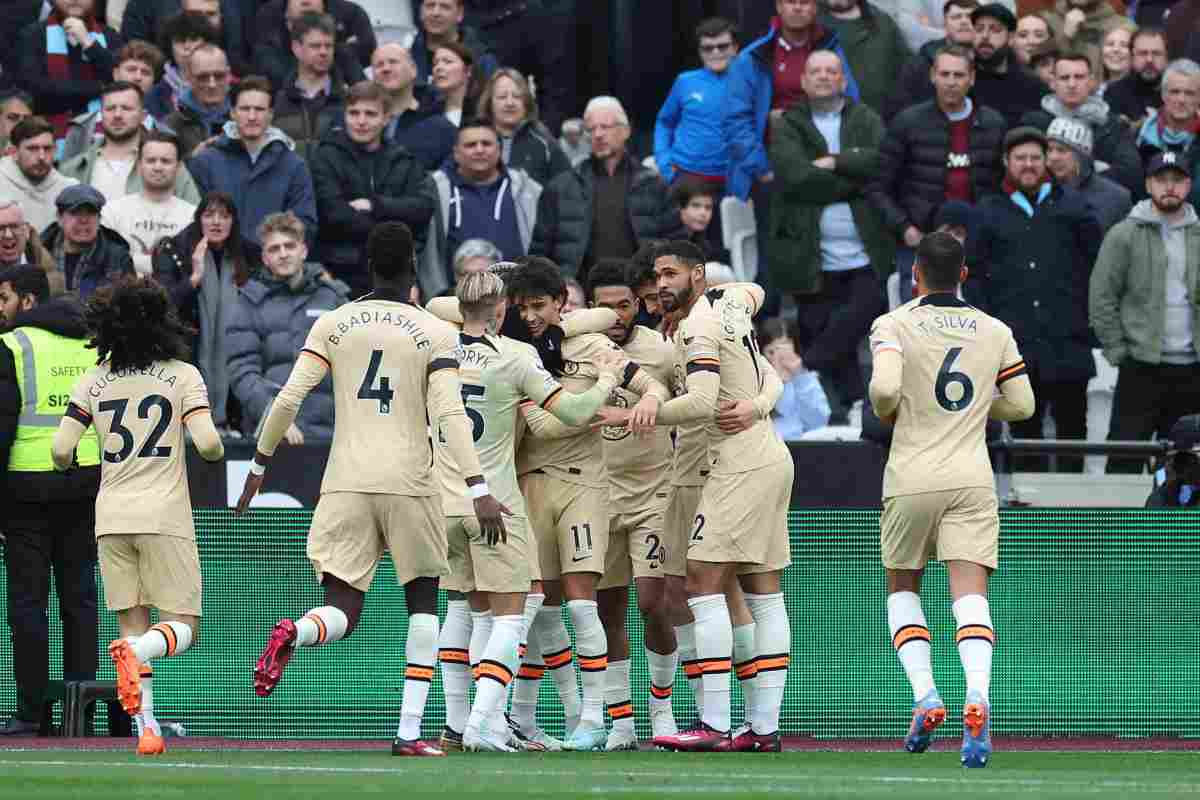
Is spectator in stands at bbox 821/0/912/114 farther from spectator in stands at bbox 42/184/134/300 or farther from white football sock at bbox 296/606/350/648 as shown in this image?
white football sock at bbox 296/606/350/648

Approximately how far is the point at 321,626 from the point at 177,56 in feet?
26.2

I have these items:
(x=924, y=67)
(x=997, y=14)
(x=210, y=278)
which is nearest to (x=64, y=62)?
(x=210, y=278)

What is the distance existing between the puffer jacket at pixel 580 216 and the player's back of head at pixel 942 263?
561cm

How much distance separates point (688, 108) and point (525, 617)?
6960mm

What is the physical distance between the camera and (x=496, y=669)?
10.6 m

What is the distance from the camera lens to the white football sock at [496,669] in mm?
10633

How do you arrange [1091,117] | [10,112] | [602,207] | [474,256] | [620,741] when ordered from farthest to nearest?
1. [1091,117]
2. [10,112]
3. [602,207]
4. [474,256]
5. [620,741]

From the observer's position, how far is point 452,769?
365 inches

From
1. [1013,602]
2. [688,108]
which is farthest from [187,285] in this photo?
[1013,602]

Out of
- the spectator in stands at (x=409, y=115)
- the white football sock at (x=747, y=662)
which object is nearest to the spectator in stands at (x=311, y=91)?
the spectator in stands at (x=409, y=115)

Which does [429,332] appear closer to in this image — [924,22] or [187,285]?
[187,285]

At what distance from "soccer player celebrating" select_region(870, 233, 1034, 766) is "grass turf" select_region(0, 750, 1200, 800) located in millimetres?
660

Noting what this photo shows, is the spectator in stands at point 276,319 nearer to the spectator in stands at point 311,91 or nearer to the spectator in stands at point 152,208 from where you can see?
the spectator in stands at point 152,208

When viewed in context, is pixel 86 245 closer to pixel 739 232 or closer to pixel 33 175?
pixel 33 175
